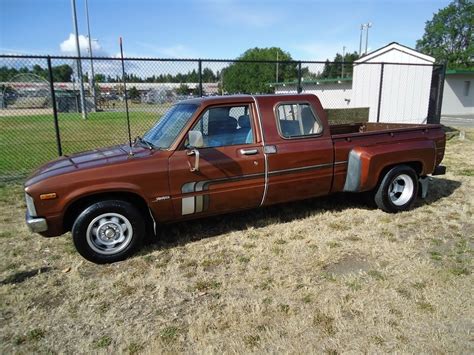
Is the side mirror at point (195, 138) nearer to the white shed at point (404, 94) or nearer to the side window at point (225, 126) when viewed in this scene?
the side window at point (225, 126)

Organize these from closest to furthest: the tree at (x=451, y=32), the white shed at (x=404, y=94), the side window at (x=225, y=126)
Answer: the side window at (x=225, y=126), the white shed at (x=404, y=94), the tree at (x=451, y=32)

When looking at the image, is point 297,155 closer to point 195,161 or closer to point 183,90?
point 195,161

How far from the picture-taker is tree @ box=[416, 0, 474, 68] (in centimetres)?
6144

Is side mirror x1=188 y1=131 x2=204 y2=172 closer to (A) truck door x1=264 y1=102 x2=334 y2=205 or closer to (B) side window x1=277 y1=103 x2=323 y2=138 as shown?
(A) truck door x1=264 y1=102 x2=334 y2=205

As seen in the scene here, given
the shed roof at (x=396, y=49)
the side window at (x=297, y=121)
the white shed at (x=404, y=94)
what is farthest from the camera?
the shed roof at (x=396, y=49)

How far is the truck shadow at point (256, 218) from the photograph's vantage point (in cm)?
486

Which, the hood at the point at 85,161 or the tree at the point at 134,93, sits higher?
the tree at the point at 134,93

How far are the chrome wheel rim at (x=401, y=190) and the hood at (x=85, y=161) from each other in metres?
3.67

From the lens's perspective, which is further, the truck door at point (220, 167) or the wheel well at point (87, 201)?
the truck door at point (220, 167)

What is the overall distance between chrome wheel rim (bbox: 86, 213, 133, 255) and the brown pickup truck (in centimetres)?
1

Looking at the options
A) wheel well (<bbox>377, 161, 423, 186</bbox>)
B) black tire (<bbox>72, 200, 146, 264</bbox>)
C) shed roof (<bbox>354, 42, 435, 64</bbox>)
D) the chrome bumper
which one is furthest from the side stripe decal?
shed roof (<bbox>354, 42, 435, 64</bbox>)

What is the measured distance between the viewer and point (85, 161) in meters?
4.23

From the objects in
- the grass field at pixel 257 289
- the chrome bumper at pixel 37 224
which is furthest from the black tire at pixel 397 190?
the chrome bumper at pixel 37 224

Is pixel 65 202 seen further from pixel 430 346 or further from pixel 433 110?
pixel 433 110
